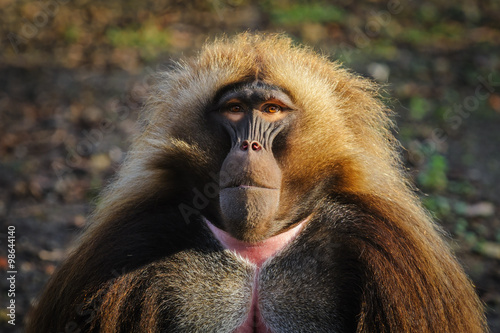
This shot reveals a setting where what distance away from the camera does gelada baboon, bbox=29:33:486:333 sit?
3305 mm

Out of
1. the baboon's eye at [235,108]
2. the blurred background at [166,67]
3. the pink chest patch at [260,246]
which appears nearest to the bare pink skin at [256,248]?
the pink chest patch at [260,246]

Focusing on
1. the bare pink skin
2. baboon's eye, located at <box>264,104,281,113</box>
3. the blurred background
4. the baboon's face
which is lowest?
the bare pink skin

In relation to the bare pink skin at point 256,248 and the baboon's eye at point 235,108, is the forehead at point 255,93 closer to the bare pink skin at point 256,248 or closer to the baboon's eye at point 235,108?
the baboon's eye at point 235,108

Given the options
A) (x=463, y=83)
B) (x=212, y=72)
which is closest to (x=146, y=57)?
(x=463, y=83)

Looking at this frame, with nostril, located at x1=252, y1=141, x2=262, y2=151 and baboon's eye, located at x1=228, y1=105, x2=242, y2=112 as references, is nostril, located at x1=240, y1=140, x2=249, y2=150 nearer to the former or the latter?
nostril, located at x1=252, y1=141, x2=262, y2=151

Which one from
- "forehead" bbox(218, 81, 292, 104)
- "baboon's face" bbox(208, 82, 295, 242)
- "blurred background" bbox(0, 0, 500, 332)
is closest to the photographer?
"baboon's face" bbox(208, 82, 295, 242)

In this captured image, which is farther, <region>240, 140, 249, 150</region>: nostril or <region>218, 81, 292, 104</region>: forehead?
<region>218, 81, 292, 104</region>: forehead

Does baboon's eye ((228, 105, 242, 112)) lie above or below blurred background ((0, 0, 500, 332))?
below

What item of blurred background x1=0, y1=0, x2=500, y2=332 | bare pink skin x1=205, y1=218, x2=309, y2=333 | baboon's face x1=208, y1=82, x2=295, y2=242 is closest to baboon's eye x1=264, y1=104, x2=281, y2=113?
baboon's face x1=208, y1=82, x2=295, y2=242

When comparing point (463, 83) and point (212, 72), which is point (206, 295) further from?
point (463, 83)

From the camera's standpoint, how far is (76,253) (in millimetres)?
3740

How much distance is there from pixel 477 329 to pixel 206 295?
151 cm

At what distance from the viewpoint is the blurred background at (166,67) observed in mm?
5934

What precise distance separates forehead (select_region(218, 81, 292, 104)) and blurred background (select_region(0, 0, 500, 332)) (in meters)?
2.15
